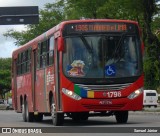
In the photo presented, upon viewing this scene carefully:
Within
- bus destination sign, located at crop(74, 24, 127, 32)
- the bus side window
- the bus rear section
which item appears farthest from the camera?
the bus rear section

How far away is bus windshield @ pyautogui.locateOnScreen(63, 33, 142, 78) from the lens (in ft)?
70.7

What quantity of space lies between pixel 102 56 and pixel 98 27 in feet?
3.44

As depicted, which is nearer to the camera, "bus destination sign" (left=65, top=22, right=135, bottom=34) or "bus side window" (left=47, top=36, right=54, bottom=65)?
"bus destination sign" (left=65, top=22, right=135, bottom=34)

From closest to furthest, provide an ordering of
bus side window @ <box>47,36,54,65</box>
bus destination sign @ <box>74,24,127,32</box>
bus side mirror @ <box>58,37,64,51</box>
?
bus side mirror @ <box>58,37,64,51</box>
bus destination sign @ <box>74,24,127,32</box>
bus side window @ <box>47,36,54,65</box>

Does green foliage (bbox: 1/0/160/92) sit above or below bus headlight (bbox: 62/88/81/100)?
above

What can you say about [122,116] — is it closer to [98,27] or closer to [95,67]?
[95,67]

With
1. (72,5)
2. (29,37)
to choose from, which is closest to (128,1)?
(72,5)

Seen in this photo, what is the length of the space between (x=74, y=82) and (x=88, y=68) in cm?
65

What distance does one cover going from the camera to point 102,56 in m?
21.7

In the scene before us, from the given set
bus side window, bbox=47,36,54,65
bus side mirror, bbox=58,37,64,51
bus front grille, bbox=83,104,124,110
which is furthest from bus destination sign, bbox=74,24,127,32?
bus front grille, bbox=83,104,124,110

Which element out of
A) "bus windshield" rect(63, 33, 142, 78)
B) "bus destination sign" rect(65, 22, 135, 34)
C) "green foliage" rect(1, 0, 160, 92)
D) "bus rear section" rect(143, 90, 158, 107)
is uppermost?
"green foliage" rect(1, 0, 160, 92)

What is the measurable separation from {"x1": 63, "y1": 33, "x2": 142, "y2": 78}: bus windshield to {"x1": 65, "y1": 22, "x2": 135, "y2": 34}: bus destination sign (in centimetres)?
21

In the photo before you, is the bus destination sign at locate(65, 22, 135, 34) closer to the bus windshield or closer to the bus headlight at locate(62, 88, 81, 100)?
the bus windshield

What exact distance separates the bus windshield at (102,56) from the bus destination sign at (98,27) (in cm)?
21
